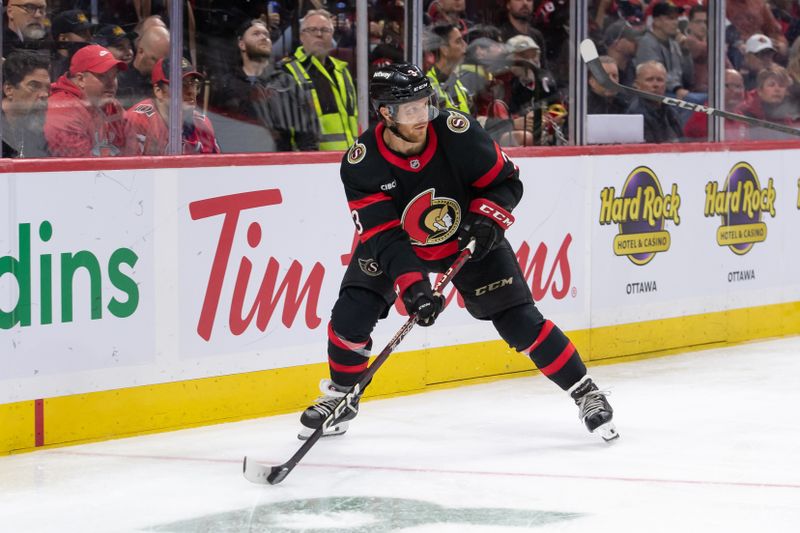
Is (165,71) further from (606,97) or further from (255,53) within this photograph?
(606,97)

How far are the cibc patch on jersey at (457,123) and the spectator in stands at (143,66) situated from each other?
1.06 meters

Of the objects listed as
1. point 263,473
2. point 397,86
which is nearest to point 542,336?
point 397,86

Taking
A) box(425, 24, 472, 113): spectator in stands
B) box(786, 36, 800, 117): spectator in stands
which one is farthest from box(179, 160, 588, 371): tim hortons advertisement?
box(786, 36, 800, 117): spectator in stands

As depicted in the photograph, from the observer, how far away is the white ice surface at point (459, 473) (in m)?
3.41

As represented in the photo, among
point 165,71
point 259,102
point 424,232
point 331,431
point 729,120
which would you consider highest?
point 165,71

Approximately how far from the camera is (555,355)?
4.23 metres

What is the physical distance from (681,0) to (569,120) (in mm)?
940

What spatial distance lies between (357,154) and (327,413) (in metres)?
0.80

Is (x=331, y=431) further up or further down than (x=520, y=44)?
further down

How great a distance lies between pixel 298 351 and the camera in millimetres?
4891


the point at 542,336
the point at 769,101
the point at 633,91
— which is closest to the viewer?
the point at 542,336

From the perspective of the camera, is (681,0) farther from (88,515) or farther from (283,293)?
(88,515)

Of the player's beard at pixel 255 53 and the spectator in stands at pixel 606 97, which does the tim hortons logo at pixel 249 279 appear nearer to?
the player's beard at pixel 255 53

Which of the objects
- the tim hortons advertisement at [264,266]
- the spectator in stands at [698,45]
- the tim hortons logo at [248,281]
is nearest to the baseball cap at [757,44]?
the spectator in stands at [698,45]
